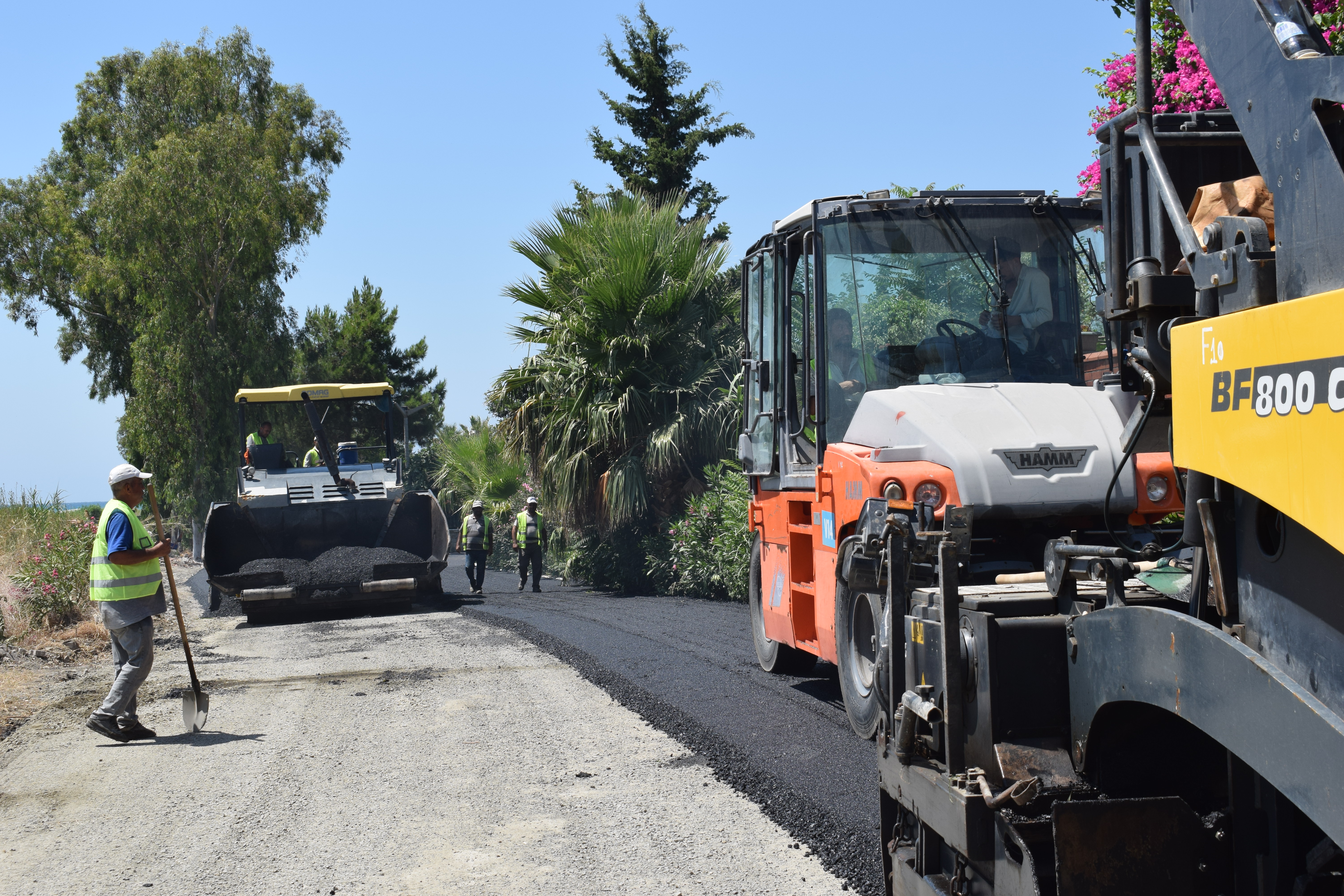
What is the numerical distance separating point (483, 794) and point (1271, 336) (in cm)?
449

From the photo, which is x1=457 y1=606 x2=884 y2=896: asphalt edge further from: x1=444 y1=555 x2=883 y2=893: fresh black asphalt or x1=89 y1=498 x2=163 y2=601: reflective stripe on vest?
x1=89 y1=498 x2=163 y2=601: reflective stripe on vest

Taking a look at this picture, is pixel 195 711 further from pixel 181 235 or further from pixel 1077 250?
pixel 181 235

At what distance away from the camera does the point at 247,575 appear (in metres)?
13.4

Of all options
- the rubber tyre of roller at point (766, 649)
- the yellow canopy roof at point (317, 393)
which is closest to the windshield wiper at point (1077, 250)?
the rubber tyre of roller at point (766, 649)

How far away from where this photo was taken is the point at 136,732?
703 cm

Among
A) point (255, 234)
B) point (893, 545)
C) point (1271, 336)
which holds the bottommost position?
point (893, 545)

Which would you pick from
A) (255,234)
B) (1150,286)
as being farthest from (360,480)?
(255,234)

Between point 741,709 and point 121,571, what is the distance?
162 inches

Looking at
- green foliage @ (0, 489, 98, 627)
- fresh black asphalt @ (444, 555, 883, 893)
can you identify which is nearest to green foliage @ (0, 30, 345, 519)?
green foliage @ (0, 489, 98, 627)

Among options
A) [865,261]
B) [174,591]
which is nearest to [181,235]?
[174,591]

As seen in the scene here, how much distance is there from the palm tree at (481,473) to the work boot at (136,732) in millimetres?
18606

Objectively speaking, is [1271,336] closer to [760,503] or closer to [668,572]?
[760,503]

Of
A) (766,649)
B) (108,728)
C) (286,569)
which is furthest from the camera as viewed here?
(286,569)

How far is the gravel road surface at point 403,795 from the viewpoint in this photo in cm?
444
